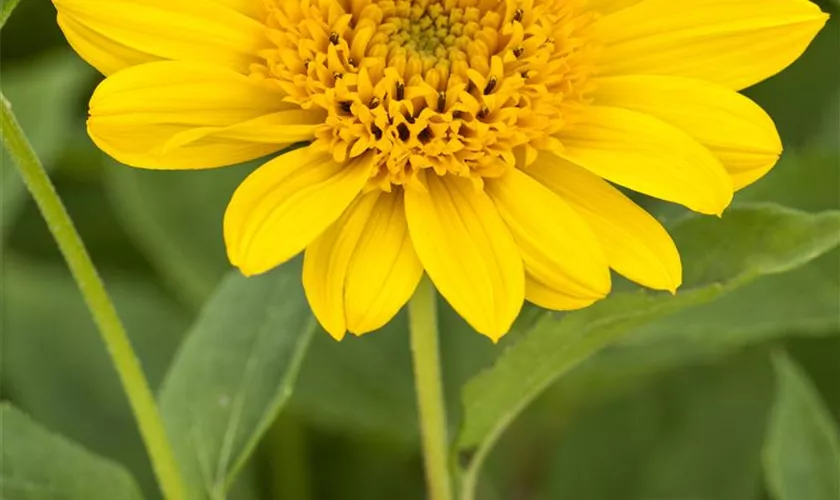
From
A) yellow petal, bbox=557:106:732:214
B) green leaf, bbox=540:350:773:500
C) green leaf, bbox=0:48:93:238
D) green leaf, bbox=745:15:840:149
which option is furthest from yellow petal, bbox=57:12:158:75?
green leaf, bbox=745:15:840:149

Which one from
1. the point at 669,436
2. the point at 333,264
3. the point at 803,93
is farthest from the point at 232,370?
the point at 803,93

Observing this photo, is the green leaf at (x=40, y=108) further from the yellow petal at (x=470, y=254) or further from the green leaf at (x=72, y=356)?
the yellow petal at (x=470, y=254)

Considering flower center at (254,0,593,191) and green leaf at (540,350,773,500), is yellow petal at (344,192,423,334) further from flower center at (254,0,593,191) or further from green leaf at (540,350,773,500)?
green leaf at (540,350,773,500)

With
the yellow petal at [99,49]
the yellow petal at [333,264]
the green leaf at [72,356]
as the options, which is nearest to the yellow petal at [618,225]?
the yellow petal at [333,264]

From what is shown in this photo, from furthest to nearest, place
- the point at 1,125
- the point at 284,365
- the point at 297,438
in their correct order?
the point at 297,438, the point at 284,365, the point at 1,125

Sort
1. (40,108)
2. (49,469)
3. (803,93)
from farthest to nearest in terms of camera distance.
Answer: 1. (803,93)
2. (40,108)
3. (49,469)

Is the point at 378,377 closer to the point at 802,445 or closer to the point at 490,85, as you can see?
the point at 802,445

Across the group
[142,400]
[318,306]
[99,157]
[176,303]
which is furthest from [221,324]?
[99,157]

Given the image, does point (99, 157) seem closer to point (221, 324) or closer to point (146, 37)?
point (221, 324)
